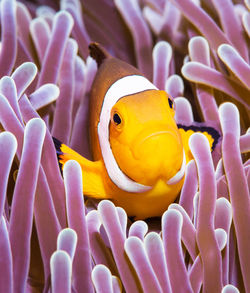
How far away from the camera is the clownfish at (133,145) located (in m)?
0.94

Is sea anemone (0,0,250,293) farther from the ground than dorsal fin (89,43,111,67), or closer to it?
closer to it

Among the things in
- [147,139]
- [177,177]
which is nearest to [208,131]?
[177,177]

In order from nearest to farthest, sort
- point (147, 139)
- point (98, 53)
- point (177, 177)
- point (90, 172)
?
point (147, 139), point (177, 177), point (90, 172), point (98, 53)

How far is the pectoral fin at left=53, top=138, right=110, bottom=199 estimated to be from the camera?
44.9 inches

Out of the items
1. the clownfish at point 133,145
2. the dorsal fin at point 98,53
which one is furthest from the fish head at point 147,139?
the dorsal fin at point 98,53

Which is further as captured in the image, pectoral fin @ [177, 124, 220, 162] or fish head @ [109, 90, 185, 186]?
pectoral fin @ [177, 124, 220, 162]

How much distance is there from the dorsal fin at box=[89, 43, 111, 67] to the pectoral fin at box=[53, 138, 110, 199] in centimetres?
38

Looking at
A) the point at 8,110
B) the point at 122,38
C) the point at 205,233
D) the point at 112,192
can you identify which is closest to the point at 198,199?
the point at 205,233

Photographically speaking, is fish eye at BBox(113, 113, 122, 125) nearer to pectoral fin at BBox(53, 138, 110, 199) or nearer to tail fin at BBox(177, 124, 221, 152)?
pectoral fin at BBox(53, 138, 110, 199)

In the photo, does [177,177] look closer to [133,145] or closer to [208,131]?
[133,145]

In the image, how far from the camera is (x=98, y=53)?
138 centimetres

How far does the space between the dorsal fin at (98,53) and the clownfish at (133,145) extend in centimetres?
9

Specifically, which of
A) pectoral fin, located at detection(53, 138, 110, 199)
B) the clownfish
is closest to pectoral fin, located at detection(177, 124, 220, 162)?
the clownfish

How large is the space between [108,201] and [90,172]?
0.26m
